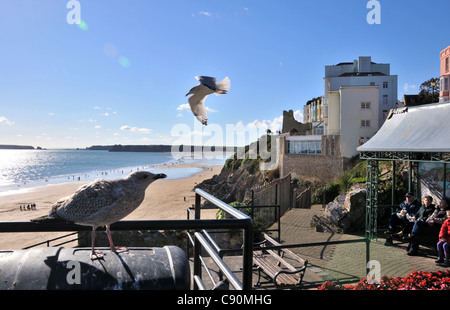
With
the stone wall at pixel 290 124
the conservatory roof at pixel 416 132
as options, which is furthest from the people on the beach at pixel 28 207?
the stone wall at pixel 290 124

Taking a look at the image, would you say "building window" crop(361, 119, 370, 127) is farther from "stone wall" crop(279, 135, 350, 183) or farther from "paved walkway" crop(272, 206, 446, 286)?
"paved walkway" crop(272, 206, 446, 286)

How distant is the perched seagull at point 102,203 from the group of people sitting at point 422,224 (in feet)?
31.2

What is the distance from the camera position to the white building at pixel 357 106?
1313 inches

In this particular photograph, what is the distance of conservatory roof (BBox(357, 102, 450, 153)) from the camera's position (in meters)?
10.4

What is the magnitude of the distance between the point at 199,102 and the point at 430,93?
52.7 m

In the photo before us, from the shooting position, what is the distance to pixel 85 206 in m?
2.24

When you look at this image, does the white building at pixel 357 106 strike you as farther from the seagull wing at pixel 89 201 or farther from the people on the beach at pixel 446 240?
the seagull wing at pixel 89 201

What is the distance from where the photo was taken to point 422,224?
995 centimetres

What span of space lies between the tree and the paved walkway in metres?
42.0

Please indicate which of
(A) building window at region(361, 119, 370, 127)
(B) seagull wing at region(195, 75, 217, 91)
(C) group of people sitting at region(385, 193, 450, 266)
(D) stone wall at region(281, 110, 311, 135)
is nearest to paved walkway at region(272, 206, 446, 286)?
(C) group of people sitting at region(385, 193, 450, 266)
